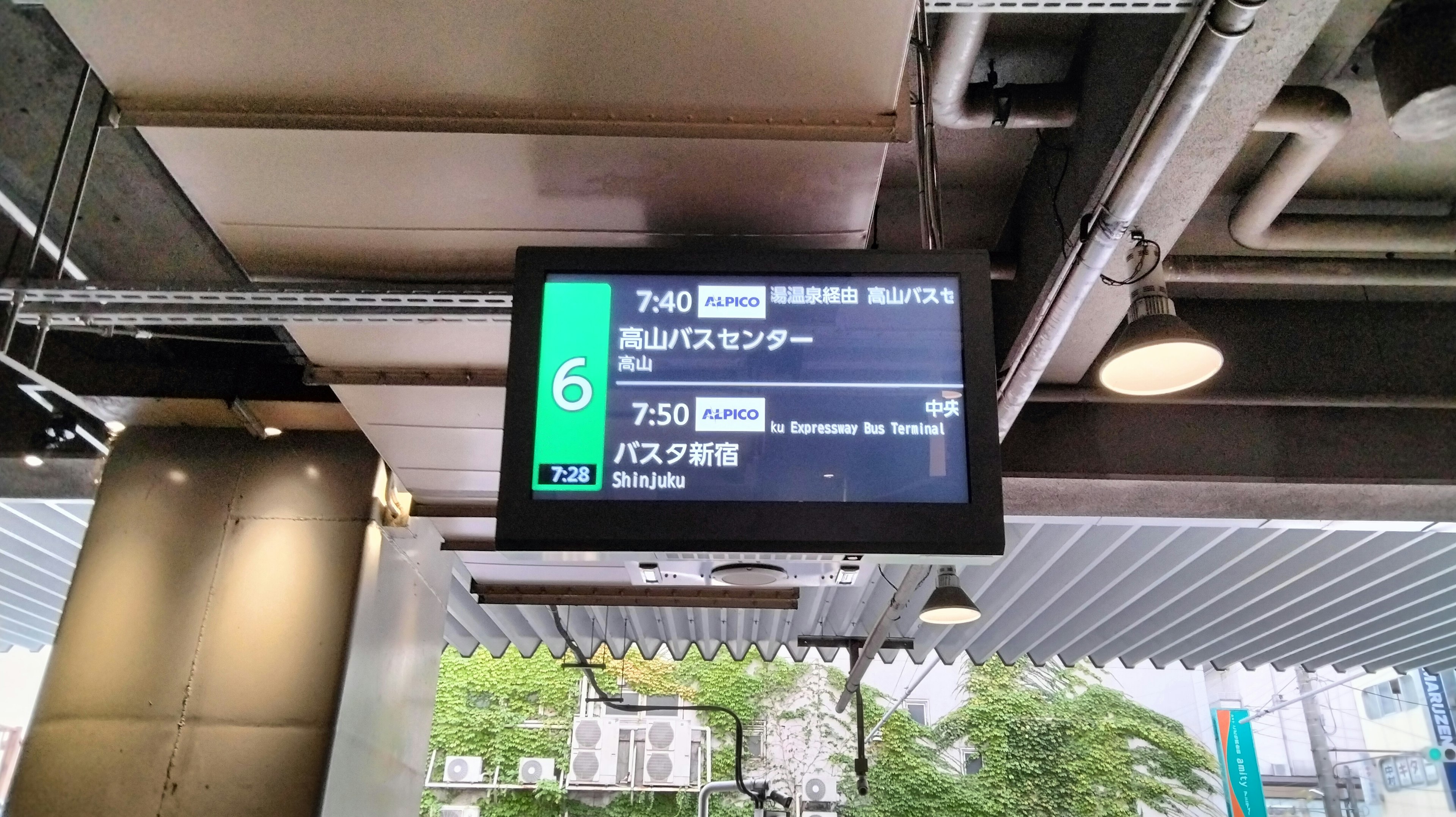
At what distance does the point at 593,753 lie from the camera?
15.9 m

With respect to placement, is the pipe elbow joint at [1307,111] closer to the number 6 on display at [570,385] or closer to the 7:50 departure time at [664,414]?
the 7:50 departure time at [664,414]

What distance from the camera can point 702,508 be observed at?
177cm

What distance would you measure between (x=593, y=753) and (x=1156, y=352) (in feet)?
49.3

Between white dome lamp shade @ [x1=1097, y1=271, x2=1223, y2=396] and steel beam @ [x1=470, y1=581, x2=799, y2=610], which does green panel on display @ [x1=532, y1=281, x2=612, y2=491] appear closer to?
white dome lamp shade @ [x1=1097, y1=271, x2=1223, y2=396]

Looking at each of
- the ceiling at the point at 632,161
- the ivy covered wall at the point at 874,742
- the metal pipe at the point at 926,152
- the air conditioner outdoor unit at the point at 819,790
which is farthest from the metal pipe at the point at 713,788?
the air conditioner outdoor unit at the point at 819,790

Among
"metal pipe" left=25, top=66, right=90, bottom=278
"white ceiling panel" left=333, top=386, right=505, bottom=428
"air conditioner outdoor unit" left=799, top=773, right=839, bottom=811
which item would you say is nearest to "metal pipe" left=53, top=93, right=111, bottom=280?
"metal pipe" left=25, top=66, right=90, bottom=278

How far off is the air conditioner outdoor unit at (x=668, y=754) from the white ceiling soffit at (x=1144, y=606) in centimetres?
805

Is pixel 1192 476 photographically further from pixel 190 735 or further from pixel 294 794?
pixel 190 735

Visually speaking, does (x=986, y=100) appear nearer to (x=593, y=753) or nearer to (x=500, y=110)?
(x=500, y=110)

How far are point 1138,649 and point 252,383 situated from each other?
6679 millimetres

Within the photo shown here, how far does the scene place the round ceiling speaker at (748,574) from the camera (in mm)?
1892

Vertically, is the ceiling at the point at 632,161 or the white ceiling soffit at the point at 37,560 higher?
the ceiling at the point at 632,161

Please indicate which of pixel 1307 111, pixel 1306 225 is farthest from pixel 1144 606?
pixel 1307 111

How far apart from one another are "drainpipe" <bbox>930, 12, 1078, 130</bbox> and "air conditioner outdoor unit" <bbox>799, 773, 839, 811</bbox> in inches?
575
